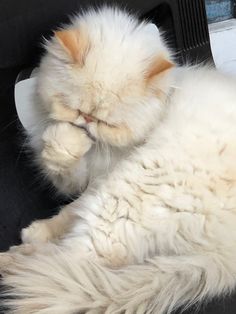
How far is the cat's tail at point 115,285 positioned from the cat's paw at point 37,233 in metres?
0.24

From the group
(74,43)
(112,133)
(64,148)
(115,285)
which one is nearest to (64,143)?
(64,148)

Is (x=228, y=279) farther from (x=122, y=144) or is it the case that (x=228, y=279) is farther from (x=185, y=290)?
(x=122, y=144)

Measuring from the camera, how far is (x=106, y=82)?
123 cm

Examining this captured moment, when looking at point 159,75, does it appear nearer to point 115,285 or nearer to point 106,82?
point 106,82

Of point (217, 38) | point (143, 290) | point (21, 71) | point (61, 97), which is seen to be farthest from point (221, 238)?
point (217, 38)

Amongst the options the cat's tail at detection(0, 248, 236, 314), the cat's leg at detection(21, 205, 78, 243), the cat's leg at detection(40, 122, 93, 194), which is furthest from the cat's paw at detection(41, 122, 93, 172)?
the cat's tail at detection(0, 248, 236, 314)

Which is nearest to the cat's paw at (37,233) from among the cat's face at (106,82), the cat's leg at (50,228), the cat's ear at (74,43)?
the cat's leg at (50,228)

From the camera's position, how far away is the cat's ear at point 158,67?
1.19 meters

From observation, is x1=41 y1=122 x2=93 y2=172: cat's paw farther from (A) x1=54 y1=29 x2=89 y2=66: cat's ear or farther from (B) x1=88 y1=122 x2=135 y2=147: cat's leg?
(A) x1=54 y1=29 x2=89 y2=66: cat's ear

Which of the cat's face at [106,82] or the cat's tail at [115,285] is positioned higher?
the cat's face at [106,82]

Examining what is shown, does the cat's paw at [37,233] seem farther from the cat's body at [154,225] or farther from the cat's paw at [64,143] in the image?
the cat's paw at [64,143]

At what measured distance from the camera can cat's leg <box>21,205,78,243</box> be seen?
136 centimetres

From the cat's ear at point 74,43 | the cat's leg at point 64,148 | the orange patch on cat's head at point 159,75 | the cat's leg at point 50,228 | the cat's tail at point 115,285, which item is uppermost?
the cat's ear at point 74,43

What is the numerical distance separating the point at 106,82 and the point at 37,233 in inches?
Answer: 18.0
